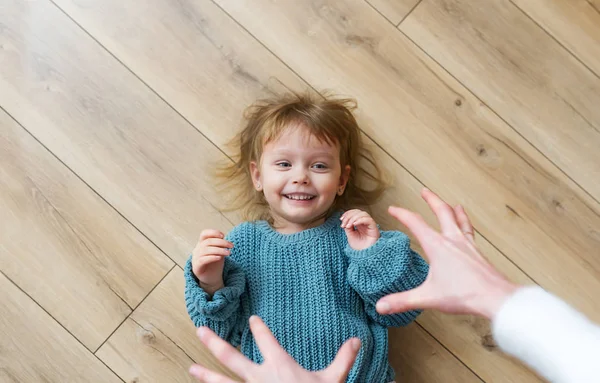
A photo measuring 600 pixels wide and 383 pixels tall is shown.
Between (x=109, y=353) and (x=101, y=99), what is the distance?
0.51m

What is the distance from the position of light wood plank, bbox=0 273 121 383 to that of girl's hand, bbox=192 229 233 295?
0.33 metres

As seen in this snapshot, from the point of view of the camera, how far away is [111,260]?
43.6 inches

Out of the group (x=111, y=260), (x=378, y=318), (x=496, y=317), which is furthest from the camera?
(x=111, y=260)

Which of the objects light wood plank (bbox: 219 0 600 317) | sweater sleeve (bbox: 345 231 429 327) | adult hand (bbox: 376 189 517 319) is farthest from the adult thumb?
light wood plank (bbox: 219 0 600 317)

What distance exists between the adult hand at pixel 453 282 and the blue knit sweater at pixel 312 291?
28 cm

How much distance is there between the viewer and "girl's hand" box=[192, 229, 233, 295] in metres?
0.90

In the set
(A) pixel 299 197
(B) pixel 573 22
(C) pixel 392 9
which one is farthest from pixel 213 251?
(B) pixel 573 22

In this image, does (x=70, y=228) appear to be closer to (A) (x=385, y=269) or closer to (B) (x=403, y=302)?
(A) (x=385, y=269)

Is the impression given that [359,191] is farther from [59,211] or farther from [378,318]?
[59,211]

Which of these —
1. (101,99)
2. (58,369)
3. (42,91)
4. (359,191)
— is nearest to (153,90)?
(101,99)

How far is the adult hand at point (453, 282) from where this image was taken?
61cm

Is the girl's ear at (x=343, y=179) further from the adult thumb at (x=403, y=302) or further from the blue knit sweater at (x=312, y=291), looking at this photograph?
the adult thumb at (x=403, y=302)

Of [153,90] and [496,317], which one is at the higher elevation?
[496,317]

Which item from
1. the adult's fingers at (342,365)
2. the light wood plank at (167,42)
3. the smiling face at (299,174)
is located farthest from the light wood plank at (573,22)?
the adult's fingers at (342,365)
